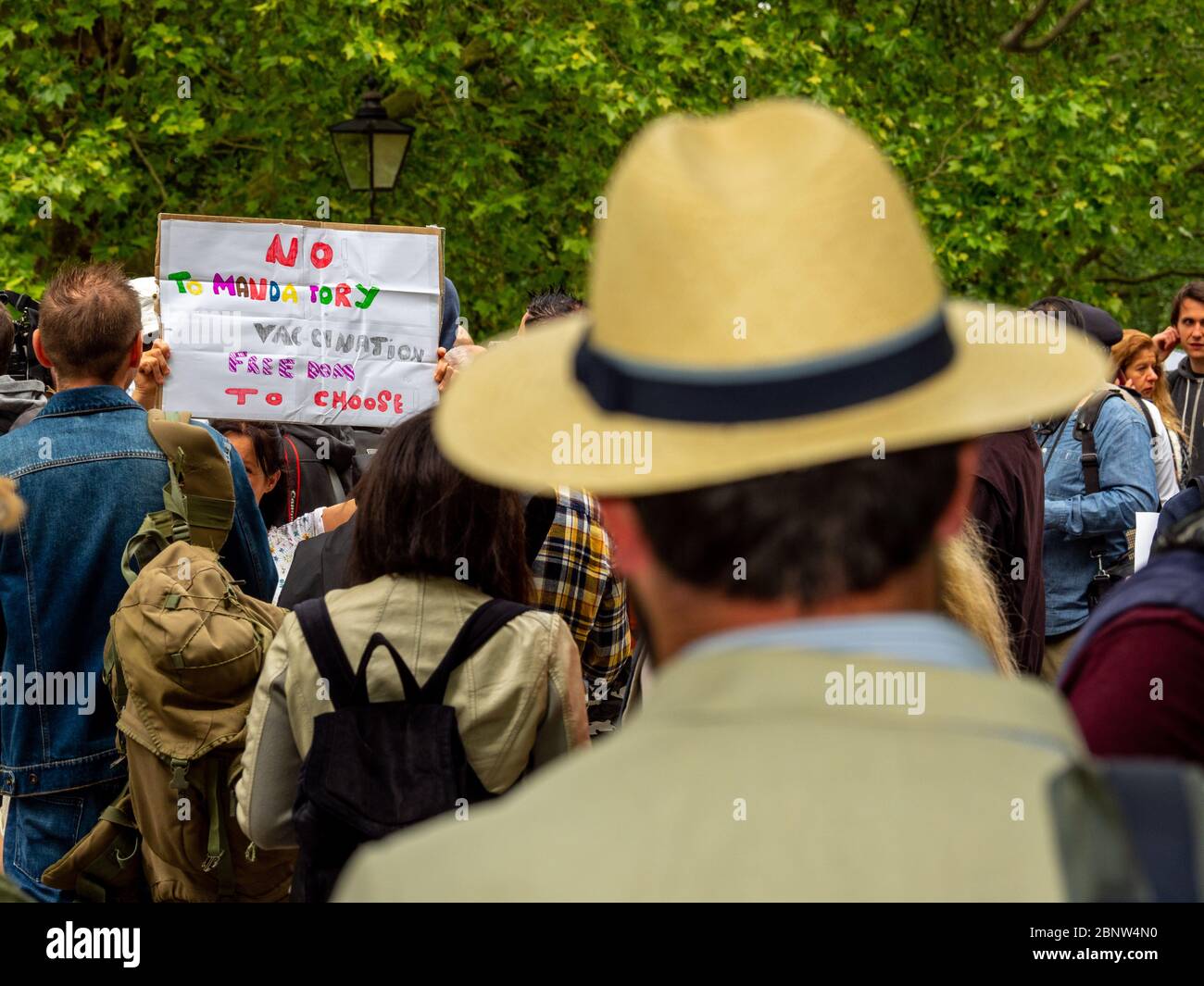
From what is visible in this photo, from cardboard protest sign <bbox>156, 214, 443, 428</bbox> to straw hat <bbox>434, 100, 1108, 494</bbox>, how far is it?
413 centimetres

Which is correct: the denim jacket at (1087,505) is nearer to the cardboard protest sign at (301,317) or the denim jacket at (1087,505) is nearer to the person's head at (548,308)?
the person's head at (548,308)

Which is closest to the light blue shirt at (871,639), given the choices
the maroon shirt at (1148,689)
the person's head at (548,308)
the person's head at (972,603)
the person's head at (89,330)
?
the maroon shirt at (1148,689)

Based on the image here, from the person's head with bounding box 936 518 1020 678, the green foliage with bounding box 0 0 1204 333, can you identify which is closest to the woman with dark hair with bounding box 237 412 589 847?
the person's head with bounding box 936 518 1020 678

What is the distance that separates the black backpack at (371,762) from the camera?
9.55ft

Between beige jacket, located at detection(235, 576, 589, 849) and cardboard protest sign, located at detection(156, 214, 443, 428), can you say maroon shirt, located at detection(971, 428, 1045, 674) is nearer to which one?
cardboard protest sign, located at detection(156, 214, 443, 428)

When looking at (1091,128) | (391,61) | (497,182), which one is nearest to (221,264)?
(391,61)

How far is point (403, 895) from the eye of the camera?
1.08 m

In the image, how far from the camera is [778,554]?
→ 112cm

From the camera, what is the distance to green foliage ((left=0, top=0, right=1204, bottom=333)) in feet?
40.1

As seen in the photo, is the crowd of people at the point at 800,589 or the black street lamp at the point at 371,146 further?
the black street lamp at the point at 371,146

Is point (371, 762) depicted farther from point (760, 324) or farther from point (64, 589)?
point (760, 324)

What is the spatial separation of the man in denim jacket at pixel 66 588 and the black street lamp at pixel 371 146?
6.71 metres

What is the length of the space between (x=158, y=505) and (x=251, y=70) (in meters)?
10.0

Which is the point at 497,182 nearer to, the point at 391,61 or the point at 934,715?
the point at 391,61
